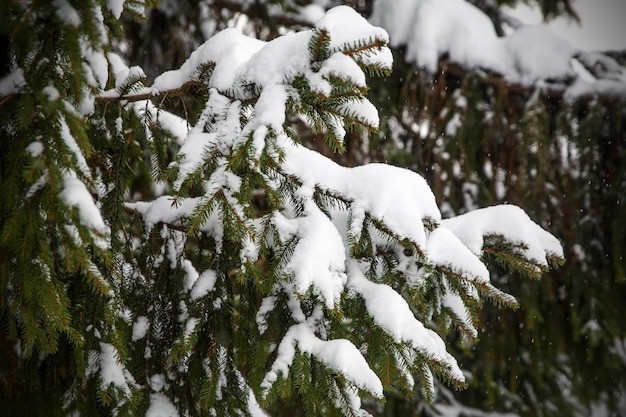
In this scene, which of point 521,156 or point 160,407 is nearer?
point 160,407

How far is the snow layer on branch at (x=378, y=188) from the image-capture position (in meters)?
1.22

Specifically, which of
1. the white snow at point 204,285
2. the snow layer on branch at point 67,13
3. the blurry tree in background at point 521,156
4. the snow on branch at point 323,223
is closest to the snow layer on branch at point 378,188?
the snow on branch at point 323,223

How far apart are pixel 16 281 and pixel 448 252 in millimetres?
1224

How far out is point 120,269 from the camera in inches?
55.7

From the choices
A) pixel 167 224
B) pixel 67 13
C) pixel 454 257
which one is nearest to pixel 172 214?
pixel 167 224

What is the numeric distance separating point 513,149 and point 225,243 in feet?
8.61

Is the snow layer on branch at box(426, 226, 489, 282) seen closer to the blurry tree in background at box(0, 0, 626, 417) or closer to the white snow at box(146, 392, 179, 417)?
the white snow at box(146, 392, 179, 417)

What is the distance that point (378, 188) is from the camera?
1272 millimetres

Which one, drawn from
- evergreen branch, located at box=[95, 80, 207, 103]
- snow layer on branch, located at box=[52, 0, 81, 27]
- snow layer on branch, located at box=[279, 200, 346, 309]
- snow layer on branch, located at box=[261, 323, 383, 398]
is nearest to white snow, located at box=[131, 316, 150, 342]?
snow layer on branch, located at box=[261, 323, 383, 398]

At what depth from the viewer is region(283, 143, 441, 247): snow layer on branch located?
1219 mm

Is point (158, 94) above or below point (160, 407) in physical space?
above

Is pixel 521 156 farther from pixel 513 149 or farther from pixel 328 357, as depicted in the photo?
pixel 328 357

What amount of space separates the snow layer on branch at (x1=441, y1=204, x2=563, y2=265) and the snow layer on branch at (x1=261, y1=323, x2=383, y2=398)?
0.54 m

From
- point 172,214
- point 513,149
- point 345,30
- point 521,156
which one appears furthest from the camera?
point 513,149
